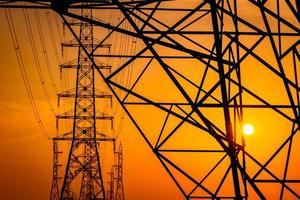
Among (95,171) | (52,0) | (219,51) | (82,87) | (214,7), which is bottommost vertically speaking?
(219,51)

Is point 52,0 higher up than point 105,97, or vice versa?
point 105,97

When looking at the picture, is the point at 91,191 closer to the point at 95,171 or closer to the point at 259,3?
the point at 95,171

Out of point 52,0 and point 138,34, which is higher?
point 52,0

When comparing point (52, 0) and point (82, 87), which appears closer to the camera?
point (52, 0)

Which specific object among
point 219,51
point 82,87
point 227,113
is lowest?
point 227,113

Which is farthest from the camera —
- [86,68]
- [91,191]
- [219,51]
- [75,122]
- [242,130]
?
[91,191]

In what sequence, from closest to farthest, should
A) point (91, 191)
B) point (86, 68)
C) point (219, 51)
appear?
point (219, 51) → point (86, 68) → point (91, 191)

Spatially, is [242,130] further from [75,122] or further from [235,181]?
[75,122]

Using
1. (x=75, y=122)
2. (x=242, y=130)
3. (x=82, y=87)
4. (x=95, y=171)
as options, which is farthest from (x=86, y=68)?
(x=242, y=130)

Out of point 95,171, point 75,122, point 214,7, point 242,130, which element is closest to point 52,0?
point 214,7
